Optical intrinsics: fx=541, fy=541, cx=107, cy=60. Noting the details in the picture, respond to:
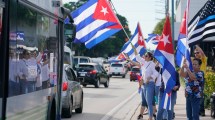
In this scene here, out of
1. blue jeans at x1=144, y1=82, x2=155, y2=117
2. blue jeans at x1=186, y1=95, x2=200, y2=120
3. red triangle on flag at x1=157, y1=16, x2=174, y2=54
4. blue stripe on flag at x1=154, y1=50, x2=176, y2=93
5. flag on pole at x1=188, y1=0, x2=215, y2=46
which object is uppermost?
flag on pole at x1=188, y1=0, x2=215, y2=46

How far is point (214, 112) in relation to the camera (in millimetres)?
15805

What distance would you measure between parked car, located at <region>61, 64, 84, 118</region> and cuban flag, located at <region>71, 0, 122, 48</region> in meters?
1.24

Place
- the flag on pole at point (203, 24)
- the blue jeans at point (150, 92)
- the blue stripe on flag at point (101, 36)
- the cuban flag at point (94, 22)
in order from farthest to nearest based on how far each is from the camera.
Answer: the blue stripe on flag at point (101, 36), the cuban flag at point (94, 22), the blue jeans at point (150, 92), the flag on pole at point (203, 24)

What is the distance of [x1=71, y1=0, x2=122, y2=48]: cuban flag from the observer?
16469 millimetres

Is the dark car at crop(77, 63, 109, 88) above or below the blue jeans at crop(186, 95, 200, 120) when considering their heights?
above

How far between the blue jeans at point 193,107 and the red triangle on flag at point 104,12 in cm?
536

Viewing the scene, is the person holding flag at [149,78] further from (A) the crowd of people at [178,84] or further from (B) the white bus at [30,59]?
(B) the white bus at [30,59]

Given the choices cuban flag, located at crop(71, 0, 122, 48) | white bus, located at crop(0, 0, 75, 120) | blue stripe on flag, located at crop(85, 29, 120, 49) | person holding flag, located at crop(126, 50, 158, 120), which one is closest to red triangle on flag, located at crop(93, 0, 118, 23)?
cuban flag, located at crop(71, 0, 122, 48)

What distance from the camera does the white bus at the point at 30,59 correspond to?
725 cm

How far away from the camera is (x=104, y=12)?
16.5 metres

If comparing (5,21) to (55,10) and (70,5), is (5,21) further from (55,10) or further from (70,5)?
(70,5)

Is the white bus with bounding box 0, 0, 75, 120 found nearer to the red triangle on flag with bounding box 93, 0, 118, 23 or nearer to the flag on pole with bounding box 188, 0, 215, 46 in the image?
the flag on pole with bounding box 188, 0, 215, 46

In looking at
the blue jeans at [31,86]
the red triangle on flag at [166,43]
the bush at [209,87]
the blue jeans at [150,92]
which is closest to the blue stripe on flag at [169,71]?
the red triangle on flag at [166,43]

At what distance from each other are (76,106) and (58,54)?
651 cm
